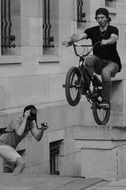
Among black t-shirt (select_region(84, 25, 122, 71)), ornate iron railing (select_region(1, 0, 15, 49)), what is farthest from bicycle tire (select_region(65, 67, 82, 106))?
→ ornate iron railing (select_region(1, 0, 15, 49))

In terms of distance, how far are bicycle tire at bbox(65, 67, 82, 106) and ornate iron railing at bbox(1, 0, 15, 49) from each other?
4480 millimetres

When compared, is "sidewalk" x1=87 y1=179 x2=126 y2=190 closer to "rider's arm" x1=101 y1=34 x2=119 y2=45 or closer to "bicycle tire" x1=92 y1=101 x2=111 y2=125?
"bicycle tire" x1=92 y1=101 x2=111 y2=125

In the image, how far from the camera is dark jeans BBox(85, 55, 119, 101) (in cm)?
1319

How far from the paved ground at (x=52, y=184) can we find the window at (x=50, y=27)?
690 centimetres

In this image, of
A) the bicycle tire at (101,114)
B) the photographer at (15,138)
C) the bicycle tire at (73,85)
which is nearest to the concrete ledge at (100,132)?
the bicycle tire at (101,114)

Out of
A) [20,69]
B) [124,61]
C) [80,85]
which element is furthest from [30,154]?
[124,61]

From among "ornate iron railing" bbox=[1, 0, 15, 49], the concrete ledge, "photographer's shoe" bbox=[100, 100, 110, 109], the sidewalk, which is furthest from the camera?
"ornate iron railing" bbox=[1, 0, 15, 49]

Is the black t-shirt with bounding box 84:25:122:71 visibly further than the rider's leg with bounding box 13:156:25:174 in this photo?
No

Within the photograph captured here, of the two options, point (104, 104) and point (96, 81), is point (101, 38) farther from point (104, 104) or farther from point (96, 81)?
point (104, 104)

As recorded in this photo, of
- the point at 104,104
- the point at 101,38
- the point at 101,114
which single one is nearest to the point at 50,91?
the point at 101,114

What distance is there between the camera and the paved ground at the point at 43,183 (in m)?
11.6

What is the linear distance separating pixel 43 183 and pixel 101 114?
9.32ft

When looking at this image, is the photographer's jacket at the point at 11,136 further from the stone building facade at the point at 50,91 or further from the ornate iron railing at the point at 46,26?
the ornate iron railing at the point at 46,26

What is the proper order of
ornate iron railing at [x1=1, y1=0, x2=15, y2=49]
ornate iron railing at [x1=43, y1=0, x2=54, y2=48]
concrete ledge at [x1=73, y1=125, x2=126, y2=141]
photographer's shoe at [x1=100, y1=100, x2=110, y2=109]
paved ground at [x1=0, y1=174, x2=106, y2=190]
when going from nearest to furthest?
1. paved ground at [x1=0, y1=174, x2=106, y2=190]
2. photographer's shoe at [x1=100, y1=100, x2=110, y2=109]
3. concrete ledge at [x1=73, y1=125, x2=126, y2=141]
4. ornate iron railing at [x1=1, y1=0, x2=15, y2=49]
5. ornate iron railing at [x1=43, y1=0, x2=54, y2=48]
